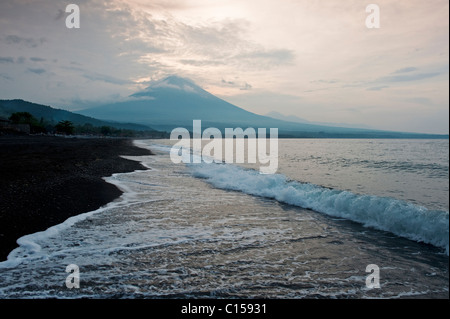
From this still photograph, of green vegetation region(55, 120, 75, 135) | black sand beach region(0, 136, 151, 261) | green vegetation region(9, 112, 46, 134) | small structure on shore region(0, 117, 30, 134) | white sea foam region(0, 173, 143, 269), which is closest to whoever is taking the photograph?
white sea foam region(0, 173, 143, 269)

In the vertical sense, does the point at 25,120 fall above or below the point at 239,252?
above

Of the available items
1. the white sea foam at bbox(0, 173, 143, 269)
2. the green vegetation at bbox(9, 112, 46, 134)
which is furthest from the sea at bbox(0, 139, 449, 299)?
the green vegetation at bbox(9, 112, 46, 134)

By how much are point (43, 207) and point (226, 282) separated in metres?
7.65

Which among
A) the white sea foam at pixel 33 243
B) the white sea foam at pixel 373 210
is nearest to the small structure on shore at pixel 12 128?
the white sea foam at pixel 33 243

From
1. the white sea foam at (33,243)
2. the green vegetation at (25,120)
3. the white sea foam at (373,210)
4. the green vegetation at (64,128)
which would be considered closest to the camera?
the white sea foam at (33,243)

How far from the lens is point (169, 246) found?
7.11 m

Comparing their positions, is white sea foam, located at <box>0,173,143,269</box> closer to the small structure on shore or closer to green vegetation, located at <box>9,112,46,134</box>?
the small structure on shore

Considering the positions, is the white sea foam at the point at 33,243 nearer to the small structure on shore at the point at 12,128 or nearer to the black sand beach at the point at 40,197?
the black sand beach at the point at 40,197

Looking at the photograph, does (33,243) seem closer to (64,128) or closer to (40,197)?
(40,197)

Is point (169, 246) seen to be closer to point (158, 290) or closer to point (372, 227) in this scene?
point (158, 290)

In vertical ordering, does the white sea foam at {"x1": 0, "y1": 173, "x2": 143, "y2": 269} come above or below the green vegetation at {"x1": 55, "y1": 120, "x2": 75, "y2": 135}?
below

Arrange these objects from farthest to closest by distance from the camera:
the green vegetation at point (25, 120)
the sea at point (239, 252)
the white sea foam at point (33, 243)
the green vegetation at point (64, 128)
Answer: the green vegetation at point (64, 128)
the green vegetation at point (25, 120)
the white sea foam at point (33, 243)
the sea at point (239, 252)

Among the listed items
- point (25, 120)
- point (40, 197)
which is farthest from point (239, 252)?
point (25, 120)
